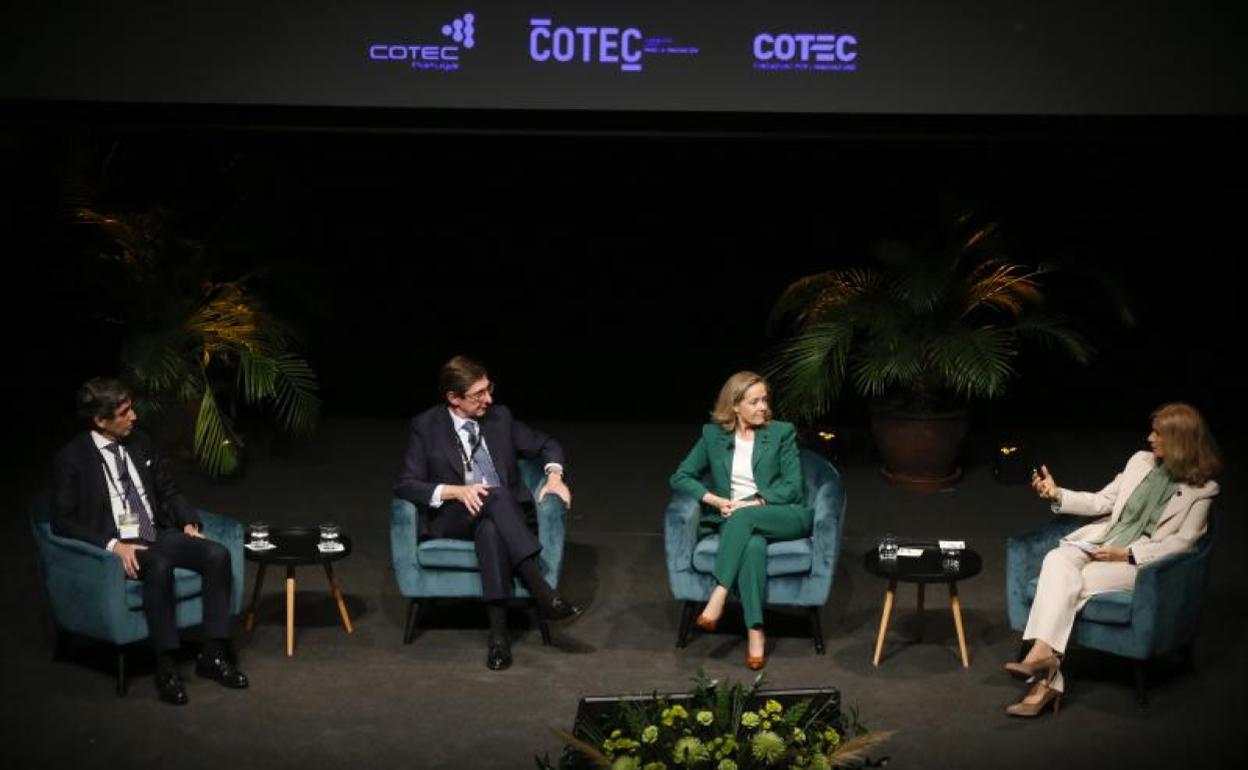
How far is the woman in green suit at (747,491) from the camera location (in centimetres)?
638

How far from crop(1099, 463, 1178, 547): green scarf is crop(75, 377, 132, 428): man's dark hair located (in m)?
3.50

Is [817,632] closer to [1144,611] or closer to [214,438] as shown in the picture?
[1144,611]

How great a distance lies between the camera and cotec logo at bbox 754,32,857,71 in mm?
8297

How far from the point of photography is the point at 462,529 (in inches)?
258

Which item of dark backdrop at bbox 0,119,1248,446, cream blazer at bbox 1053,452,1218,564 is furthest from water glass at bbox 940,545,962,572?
dark backdrop at bbox 0,119,1248,446

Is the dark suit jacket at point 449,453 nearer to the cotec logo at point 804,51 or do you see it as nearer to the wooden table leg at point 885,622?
the wooden table leg at point 885,622

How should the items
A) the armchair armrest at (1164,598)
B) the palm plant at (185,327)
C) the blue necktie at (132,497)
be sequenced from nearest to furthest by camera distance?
1. the armchair armrest at (1164,598)
2. the blue necktie at (132,497)
3. the palm plant at (185,327)

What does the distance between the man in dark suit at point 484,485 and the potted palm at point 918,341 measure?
2.13 meters

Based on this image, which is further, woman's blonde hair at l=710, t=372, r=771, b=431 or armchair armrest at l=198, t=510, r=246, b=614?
woman's blonde hair at l=710, t=372, r=771, b=431

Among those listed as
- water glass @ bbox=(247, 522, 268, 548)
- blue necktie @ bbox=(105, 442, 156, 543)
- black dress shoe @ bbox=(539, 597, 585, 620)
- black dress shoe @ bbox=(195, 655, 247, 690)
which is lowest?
black dress shoe @ bbox=(195, 655, 247, 690)

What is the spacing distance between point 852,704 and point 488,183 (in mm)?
5495

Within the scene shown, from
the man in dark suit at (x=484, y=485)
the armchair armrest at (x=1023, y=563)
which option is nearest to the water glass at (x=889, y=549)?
the armchair armrest at (x=1023, y=563)

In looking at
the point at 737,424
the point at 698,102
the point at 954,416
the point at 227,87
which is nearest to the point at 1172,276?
the point at 954,416

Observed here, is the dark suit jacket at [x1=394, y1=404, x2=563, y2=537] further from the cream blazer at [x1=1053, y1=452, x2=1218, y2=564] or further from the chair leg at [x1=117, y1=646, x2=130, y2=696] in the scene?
the cream blazer at [x1=1053, y1=452, x2=1218, y2=564]
